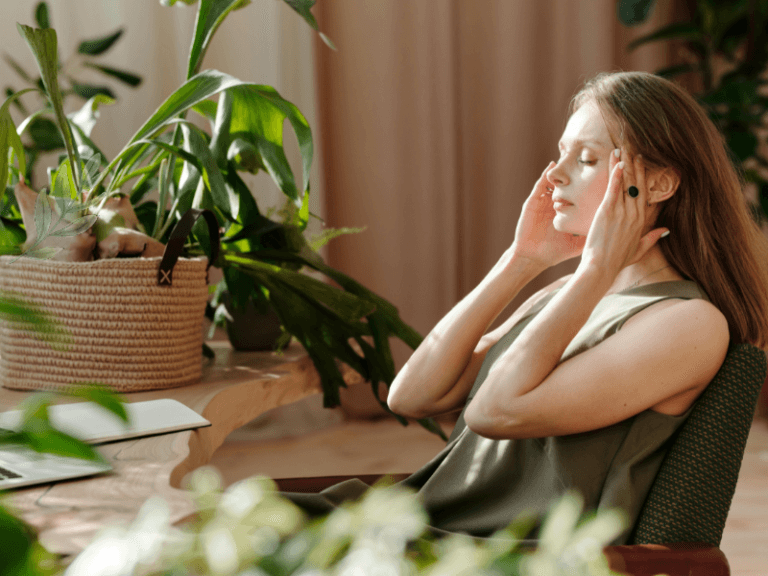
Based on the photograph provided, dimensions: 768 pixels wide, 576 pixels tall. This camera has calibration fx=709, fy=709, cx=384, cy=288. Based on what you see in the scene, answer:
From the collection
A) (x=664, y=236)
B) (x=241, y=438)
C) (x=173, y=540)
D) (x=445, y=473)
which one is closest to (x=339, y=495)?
(x=445, y=473)

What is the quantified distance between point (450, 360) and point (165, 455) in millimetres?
426

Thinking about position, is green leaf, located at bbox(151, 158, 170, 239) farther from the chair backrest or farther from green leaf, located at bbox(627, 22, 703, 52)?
green leaf, located at bbox(627, 22, 703, 52)

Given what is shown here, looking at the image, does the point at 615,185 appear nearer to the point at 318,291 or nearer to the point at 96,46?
the point at 318,291

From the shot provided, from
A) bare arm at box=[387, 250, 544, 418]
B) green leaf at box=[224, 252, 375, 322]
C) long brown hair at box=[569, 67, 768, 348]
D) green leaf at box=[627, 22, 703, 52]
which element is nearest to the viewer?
long brown hair at box=[569, 67, 768, 348]

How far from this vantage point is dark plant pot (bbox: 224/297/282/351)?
61.7 inches

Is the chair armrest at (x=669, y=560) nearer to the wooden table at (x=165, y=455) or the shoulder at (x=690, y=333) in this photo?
the shoulder at (x=690, y=333)

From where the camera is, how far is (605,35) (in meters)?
2.88

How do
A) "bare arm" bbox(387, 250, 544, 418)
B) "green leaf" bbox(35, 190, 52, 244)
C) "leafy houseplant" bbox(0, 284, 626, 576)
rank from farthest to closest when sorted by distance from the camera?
1. "bare arm" bbox(387, 250, 544, 418)
2. "green leaf" bbox(35, 190, 52, 244)
3. "leafy houseplant" bbox(0, 284, 626, 576)

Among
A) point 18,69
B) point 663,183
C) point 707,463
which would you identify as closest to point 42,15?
point 18,69

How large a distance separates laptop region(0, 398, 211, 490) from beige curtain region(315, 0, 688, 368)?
1.77m

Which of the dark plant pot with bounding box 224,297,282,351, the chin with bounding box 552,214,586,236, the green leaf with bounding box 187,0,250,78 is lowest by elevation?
the dark plant pot with bounding box 224,297,282,351

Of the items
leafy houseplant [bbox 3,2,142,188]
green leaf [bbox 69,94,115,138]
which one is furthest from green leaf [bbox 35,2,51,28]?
green leaf [bbox 69,94,115,138]

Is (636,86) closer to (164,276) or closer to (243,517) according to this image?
(164,276)

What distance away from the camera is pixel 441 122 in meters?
2.73
